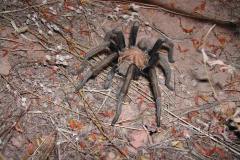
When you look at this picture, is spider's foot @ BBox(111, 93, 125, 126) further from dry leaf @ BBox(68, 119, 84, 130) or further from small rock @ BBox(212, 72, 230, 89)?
small rock @ BBox(212, 72, 230, 89)

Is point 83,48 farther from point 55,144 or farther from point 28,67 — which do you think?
point 55,144

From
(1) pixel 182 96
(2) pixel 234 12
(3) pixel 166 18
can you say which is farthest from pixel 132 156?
(2) pixel 234 12

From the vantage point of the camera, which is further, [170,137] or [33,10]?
[33,10]

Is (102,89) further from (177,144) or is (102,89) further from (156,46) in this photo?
(177,144)

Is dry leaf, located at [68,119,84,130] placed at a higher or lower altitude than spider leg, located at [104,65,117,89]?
lower

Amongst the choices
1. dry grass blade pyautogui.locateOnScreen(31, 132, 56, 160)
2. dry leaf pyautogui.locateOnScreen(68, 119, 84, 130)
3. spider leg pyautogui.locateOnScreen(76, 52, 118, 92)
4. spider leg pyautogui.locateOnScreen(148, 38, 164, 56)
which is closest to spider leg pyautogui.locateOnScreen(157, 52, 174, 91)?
spider leg pyautogui.locateOnScreen(148, 38, 164, 56)

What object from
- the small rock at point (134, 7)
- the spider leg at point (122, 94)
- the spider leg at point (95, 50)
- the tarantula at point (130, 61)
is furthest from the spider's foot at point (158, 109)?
the small rock at point (134, 7)

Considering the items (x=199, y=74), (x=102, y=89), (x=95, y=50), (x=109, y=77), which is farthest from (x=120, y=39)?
(x=199, y=74)
